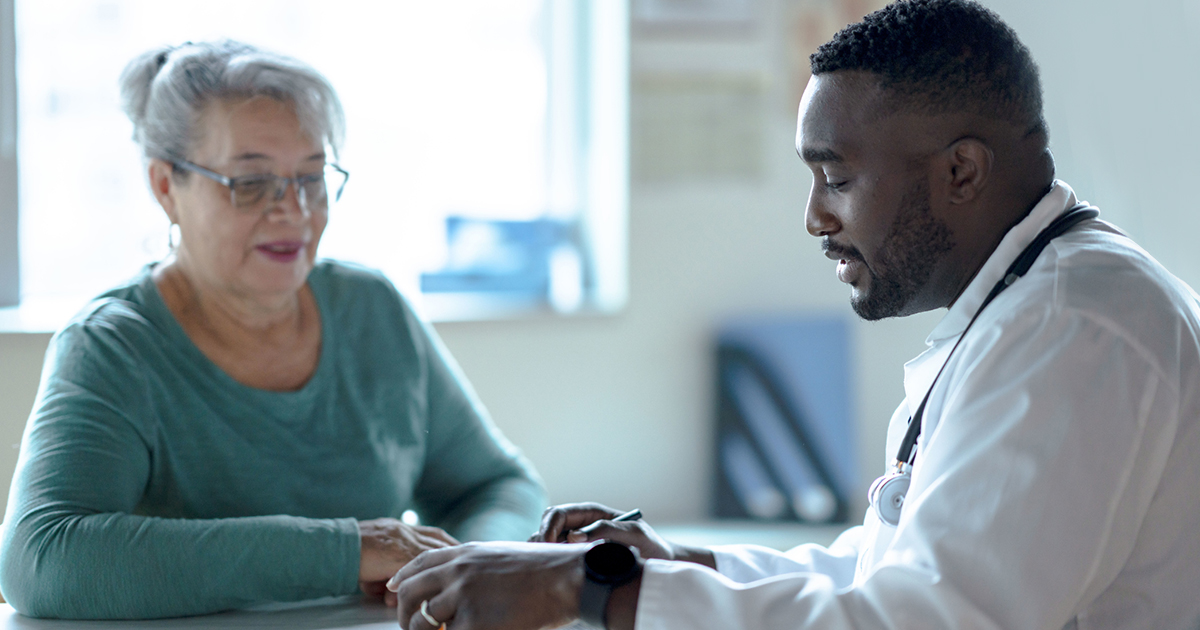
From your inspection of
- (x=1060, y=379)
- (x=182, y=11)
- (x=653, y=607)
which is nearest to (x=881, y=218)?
(x=1060, y=379)

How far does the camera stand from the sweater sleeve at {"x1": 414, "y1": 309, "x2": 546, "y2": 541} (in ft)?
5.96

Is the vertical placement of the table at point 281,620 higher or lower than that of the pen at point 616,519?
lower

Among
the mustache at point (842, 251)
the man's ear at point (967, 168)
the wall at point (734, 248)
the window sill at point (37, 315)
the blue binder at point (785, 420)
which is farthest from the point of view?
the blue binder at point (785, 420)

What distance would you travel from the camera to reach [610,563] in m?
1.04

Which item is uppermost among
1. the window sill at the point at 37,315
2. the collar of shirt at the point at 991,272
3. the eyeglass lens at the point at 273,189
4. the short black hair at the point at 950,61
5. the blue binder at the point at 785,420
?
the short black hair at the point at 950,61

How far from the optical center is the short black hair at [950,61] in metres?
1.13

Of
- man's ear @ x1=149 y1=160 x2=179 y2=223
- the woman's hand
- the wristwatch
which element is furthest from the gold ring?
man's ear @ x1=149 y1=160 x2=179 y2=223

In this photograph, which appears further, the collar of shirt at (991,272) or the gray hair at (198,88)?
the gray hair at (198,88)

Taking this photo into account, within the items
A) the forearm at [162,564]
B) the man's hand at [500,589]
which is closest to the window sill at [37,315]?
the forearm at [162,564]

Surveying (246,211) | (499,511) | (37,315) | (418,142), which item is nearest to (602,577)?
(499,511)

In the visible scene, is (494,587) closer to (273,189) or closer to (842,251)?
(842,251)

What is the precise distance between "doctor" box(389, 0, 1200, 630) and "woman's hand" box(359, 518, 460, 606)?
284 millimetres

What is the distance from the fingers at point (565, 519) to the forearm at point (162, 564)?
26 cm

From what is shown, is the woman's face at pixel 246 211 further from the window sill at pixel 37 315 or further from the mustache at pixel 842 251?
the mustache at pixel 842 251
